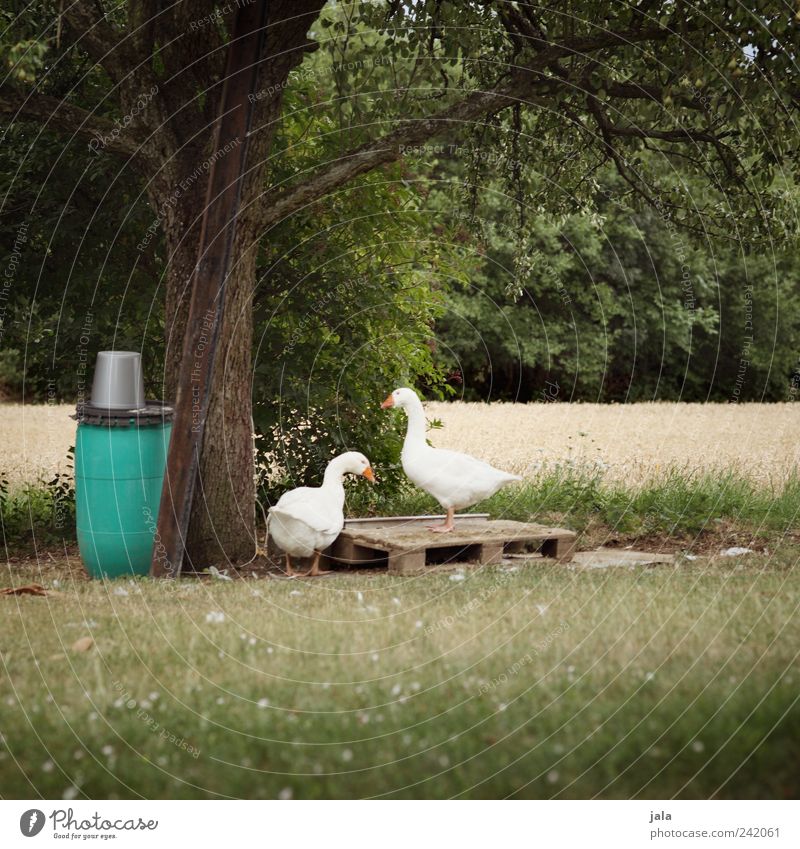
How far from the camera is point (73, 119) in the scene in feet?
29.3

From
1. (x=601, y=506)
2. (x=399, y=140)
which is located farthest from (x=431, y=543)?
(x=601, y=506)

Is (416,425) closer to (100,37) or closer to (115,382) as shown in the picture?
(115,382)

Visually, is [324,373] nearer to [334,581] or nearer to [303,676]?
[334,581]

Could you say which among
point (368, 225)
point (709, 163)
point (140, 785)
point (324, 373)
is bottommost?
point (140, 785)

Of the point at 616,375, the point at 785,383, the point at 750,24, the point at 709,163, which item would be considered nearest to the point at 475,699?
the point at 750,24

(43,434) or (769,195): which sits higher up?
(769,195)

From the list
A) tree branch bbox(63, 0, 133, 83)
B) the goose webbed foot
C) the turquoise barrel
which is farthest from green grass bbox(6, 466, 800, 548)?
tree branch bbox(63, 0, 133, 83)

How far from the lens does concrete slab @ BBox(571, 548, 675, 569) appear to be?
8750 millimetres

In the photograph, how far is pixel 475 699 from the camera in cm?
460

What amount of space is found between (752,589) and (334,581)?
310cm

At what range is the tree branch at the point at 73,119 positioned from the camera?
8.75 meters

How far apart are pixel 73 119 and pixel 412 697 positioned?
6.30m

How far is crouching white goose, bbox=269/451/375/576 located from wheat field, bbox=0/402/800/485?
257 cm
